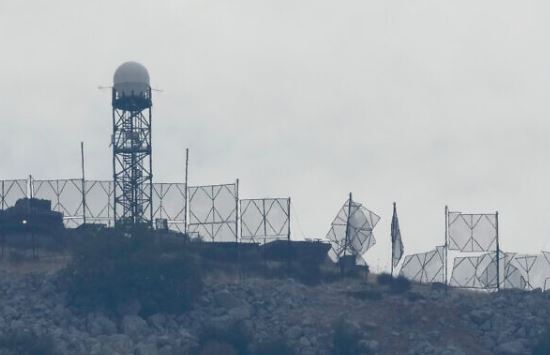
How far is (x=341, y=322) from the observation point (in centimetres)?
6725

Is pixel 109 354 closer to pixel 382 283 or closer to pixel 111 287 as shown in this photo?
pixel 111 287

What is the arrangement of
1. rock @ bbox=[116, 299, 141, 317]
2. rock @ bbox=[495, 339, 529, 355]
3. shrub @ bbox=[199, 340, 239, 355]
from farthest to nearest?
rock @ bbox=[116, 299, 141, 317] → rock @ bbox=[495, 339, 529, 355] → shrub @ bbox=[199, 340, 239, 355]

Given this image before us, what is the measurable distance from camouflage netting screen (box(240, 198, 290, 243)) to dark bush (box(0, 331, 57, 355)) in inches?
658

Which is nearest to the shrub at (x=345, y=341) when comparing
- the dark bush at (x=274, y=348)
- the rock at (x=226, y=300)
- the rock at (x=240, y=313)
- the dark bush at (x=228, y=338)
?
the dark bush at (x=274, y=348)

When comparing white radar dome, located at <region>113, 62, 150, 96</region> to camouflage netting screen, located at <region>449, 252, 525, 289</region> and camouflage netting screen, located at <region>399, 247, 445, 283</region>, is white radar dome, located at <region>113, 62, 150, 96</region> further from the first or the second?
camouflage netting screen, located at <region>449, 252, 525, 289</region>

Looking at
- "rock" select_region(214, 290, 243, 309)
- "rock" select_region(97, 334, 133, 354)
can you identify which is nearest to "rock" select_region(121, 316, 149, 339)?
"rock" select_region(97, 334, 133, 354)

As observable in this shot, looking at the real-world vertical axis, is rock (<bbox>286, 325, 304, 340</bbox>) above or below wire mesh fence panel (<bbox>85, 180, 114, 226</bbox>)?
below

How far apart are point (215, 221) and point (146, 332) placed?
12.3 m

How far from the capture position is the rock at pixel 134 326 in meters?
65.8

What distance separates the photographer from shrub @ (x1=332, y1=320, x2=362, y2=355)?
65062 millimetres

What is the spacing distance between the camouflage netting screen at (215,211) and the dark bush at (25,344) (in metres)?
16.5

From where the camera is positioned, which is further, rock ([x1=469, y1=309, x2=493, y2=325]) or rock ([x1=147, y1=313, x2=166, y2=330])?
rock ([x1=469, y1=309, x2=493, y2=325])

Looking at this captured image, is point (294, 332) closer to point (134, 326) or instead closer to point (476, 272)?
point (134, 326)

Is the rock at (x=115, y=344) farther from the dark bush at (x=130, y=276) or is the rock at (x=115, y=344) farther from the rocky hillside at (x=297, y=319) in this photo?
the dark bush at (x=130, y=276)
